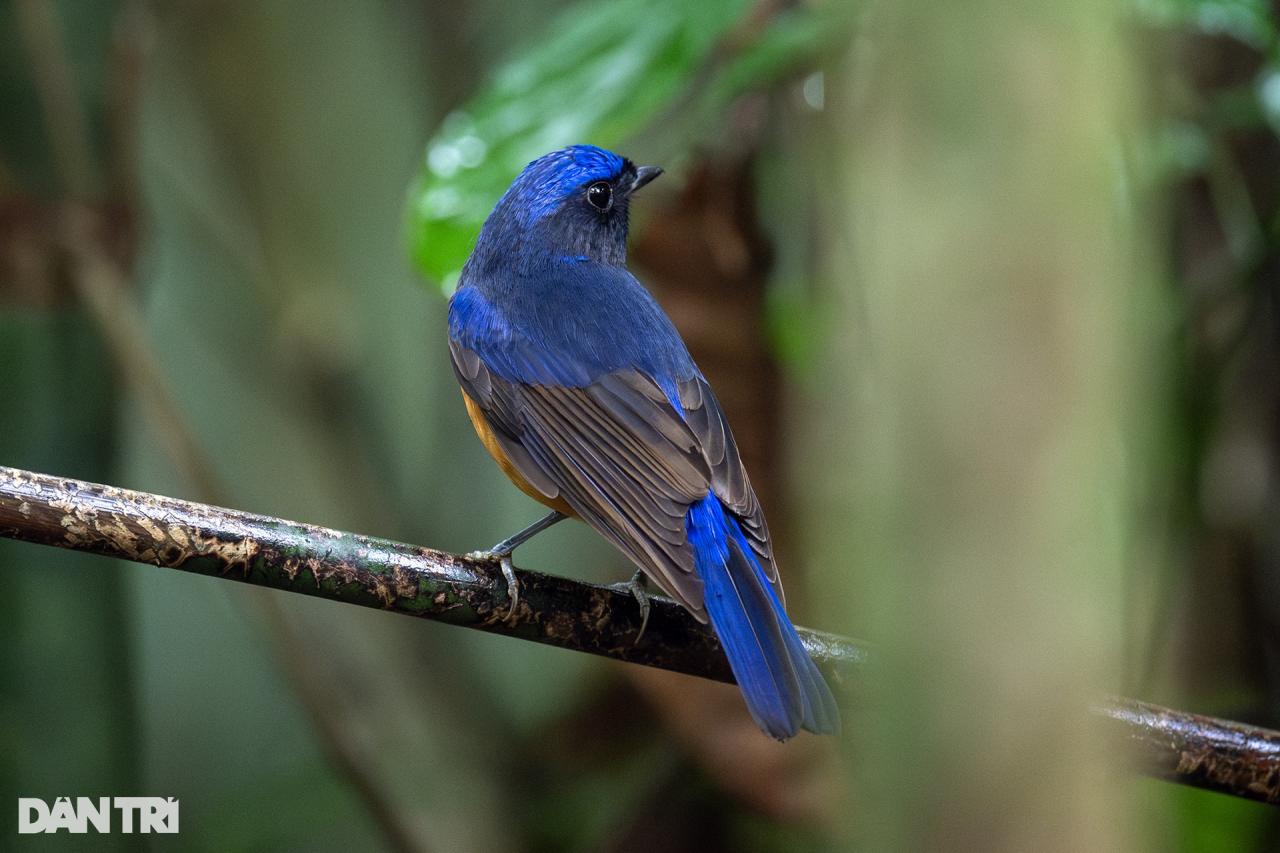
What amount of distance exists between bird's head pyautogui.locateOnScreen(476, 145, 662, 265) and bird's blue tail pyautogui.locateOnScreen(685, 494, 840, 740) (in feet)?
3.15

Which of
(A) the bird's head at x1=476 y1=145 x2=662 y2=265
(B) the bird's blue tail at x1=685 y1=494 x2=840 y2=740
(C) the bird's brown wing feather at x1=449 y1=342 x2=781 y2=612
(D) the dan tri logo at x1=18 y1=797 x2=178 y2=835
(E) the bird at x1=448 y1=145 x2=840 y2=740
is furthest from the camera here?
(D) the dan tri logo at x1=18 y1=797 x2=178 y2=835

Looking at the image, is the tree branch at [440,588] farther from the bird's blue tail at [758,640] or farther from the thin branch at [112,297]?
the thin branch at [112,297]

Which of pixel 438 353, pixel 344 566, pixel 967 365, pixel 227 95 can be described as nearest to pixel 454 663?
pixel 438 353

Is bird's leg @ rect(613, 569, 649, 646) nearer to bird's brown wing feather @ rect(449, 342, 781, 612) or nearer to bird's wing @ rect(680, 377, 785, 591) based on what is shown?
bird's brown wing feather @ rect(449, 342, 781, 612)

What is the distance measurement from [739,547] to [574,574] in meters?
3.16

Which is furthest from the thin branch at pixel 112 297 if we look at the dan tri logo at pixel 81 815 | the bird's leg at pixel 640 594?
the bird's leg at pixel 640 594

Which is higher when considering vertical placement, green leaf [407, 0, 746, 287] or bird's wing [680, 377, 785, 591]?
green leaf [407, 0, 746, 287]

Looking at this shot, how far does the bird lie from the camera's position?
6.84 feet

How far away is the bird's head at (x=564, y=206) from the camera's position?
3049mm

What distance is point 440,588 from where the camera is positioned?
6.34ft

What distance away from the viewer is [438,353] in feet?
18.9

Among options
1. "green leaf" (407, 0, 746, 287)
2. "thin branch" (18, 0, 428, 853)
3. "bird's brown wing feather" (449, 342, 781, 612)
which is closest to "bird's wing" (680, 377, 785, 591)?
"bird's brown wing feather" (449, 342, 781, 612)

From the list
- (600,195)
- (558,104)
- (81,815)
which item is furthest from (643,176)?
(81,815)

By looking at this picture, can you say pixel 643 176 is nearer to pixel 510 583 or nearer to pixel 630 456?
pixel 630 456
